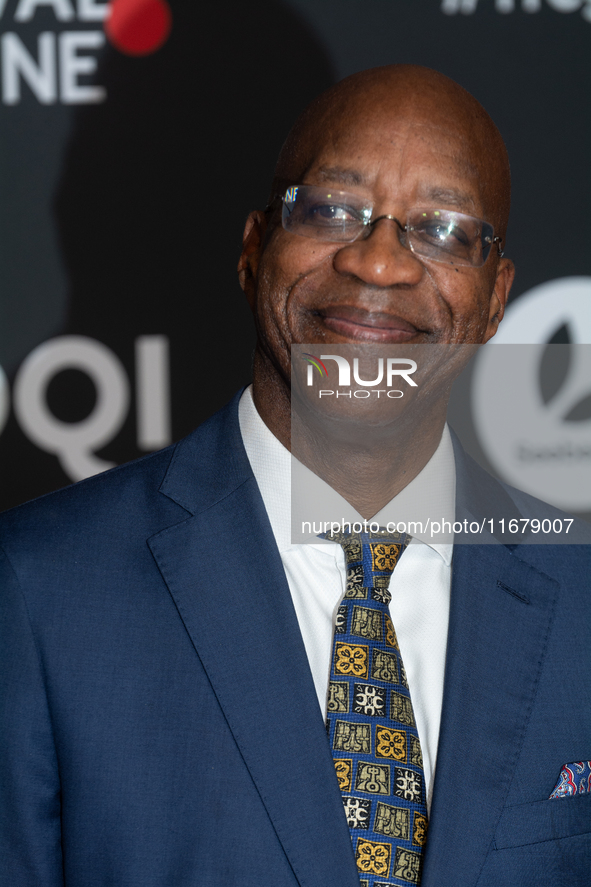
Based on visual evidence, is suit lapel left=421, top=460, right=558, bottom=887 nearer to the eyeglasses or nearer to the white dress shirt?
the white dress shirt

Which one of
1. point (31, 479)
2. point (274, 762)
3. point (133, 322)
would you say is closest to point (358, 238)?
point (274, 762)

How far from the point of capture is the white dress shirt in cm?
150

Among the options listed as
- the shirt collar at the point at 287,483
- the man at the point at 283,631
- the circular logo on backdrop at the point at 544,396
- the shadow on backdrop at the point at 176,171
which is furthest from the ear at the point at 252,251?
the circular logo on backdrop at the point at 544,396

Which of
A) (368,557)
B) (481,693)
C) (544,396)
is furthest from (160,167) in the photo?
(481,693)

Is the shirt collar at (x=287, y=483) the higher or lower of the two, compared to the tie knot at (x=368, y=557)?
higher

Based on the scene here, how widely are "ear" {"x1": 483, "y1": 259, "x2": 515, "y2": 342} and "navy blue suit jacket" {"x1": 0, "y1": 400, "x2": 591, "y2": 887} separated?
0.50 m

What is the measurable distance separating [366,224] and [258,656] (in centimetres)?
67

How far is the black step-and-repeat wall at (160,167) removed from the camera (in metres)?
2.73

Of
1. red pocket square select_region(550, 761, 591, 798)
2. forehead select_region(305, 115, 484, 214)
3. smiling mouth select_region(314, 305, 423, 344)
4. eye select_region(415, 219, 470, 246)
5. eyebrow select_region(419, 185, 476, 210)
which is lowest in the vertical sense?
red pocket square select_region(550, 761, 591, 798)

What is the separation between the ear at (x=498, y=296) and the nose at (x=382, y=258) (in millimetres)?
247

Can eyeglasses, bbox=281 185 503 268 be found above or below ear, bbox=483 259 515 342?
above

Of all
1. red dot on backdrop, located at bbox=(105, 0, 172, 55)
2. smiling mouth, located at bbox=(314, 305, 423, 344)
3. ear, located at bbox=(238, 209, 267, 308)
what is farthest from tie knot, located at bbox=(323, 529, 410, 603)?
red dot on backdrop, located at bbox=(105, 0, 172, 55)

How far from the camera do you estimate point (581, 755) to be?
1.54 metres

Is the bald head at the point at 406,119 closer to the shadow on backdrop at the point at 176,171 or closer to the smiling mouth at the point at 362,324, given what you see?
the smiling mouth at the point at 362,324
